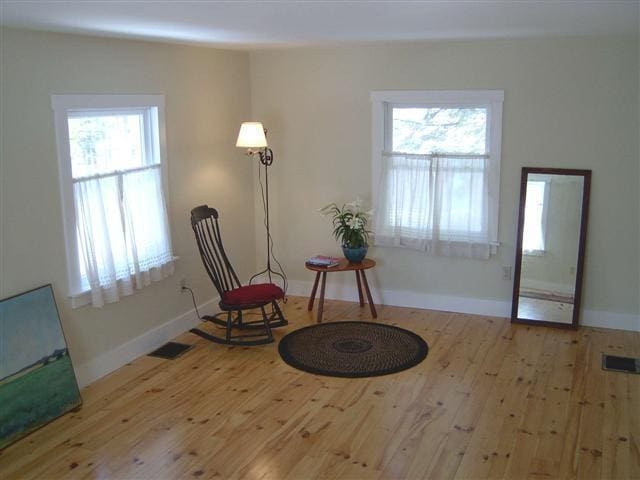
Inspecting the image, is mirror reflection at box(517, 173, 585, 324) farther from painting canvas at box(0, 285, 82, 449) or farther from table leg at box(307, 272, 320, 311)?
painting canvas at box(0, 285, 82, 449)

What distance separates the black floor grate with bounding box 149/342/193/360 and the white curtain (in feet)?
1.81

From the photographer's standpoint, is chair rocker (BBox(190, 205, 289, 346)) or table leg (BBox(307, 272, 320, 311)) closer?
chair rocker (BBox(190, 205, 289, 346))

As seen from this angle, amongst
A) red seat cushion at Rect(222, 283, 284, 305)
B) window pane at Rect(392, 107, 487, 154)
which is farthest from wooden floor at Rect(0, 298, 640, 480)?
window pane at Rect(392, 107, 487, 154)

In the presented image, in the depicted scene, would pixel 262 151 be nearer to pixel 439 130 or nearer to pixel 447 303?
pixel 439 130

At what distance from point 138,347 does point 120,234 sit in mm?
899

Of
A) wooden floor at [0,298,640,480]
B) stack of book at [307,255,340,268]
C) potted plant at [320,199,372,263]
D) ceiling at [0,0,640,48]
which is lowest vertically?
wooden floor at [0,298,640,480]

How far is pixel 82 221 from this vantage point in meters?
4.46

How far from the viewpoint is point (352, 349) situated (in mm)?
5180

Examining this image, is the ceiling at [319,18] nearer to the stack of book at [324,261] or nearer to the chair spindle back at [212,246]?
the chair spindle back at [212,246]

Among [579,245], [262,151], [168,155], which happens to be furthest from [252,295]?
[579,245]

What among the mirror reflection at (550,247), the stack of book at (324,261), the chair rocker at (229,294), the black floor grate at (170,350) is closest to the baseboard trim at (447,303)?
the mirror reflection at (550,247)

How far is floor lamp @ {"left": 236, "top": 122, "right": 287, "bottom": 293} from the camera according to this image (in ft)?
18.4

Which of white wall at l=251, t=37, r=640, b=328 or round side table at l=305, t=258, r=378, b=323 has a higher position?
white wall at l=251, t=37, r=640, b=328

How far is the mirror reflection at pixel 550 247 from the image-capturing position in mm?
5449
